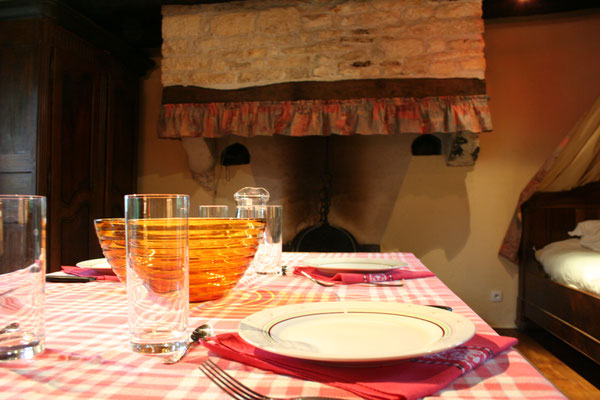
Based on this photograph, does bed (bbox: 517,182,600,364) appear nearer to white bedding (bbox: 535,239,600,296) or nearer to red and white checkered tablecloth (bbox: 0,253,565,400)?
white bedding (bbox: 535,239,600,296)

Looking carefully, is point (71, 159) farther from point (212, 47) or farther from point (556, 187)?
point (556, 187)

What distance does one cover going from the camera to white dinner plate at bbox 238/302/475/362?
1.55ft

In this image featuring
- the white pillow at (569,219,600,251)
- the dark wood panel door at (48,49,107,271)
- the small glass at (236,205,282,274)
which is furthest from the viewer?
the dark wood panel door at (48,49,107,271)

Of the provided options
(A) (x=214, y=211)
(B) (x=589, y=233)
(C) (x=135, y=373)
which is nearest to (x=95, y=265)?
(A) (x=214, y=211)

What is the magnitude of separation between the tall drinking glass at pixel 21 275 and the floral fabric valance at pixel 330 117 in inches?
102

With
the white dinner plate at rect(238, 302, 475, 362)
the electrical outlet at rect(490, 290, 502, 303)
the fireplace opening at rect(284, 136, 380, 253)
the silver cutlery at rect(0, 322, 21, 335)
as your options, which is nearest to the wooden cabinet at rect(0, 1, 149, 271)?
the fireplace opening at rect(284, 136, 380, 253)

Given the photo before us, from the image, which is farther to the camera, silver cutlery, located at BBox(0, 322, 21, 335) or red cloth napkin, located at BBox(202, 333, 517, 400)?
silver cutlery, located at BBox(0, 322, 21, 335)

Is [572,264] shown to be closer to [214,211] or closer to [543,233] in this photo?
[543,233]

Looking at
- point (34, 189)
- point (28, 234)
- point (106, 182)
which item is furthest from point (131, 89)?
point (28, 234)

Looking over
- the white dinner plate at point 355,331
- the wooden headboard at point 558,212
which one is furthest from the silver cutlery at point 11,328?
the wooden headboard at point 558,212

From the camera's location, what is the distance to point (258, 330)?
56cm

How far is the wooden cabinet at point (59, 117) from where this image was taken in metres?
2.94

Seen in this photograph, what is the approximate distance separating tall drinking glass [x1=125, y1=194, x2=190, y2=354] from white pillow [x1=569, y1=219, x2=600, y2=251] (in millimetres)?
2938

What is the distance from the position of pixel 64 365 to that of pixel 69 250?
9.59 feet
